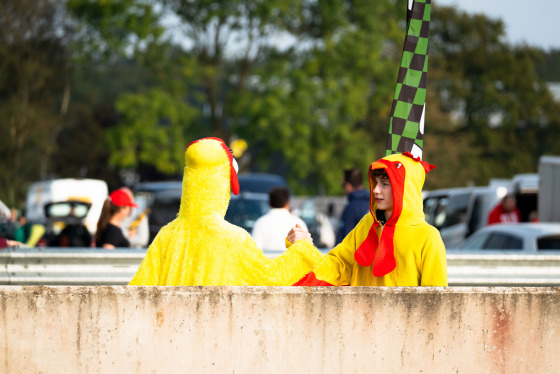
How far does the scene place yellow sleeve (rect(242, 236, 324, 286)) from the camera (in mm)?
4422

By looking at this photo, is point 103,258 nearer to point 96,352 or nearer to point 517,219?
point 96,352

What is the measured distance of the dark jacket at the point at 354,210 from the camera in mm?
8805

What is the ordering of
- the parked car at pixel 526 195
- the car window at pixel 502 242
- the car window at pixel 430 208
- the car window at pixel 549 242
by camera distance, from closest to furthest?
the car window at pixel 549 242, the car window at pixel 502 242, the parked car at pixel 526 195, the car window at pixel 430 208

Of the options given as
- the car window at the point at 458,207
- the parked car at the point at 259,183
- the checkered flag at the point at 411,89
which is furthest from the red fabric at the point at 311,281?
the parked car at the point at 259,183

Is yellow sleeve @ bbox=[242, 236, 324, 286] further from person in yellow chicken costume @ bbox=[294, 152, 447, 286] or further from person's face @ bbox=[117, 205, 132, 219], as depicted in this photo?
person's face @ bbox=[117, 205, 132, 219]

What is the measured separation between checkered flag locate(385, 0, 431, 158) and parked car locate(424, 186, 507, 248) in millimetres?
11238

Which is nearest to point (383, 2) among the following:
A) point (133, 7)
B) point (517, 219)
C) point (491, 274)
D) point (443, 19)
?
point (133, 7)

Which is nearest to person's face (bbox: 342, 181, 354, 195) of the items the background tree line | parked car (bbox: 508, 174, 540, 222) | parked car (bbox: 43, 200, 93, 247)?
parked car (bbox: 43, 200, 93, 247)

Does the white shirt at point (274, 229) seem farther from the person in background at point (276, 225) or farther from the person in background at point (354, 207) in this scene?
the person in background at point (354, 207)

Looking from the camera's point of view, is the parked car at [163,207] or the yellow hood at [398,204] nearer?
the yellow hood at [398,204]

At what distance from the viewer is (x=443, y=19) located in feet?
163

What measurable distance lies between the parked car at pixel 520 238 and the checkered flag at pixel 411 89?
3.82 m

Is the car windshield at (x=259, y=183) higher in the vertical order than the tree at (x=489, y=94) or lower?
lower

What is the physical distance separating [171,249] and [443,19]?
47.3 meters
